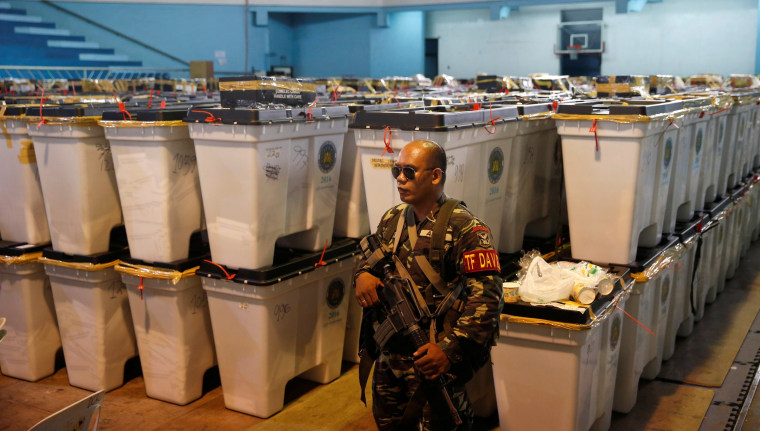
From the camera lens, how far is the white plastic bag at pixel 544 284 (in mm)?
2908

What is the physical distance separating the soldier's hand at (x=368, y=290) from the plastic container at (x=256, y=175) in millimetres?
1087

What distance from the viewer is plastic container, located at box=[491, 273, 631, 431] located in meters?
2.82

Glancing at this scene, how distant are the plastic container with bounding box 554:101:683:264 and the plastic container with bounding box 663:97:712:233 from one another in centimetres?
53

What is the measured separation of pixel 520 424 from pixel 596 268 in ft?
2.50

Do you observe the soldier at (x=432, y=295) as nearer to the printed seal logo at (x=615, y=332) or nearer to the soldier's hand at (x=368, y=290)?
the soldier's hand at (x=368, y=290)

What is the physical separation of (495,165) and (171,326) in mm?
1860

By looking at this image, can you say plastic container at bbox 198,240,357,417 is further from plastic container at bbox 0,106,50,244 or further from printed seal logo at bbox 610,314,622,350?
printed seal logo at bbox 610,314,622,350

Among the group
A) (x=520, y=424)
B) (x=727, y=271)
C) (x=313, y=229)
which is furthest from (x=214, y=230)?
(x=727, y=271)

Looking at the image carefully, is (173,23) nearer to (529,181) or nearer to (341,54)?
(341,54)

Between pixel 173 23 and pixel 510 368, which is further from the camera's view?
pixel 173 23

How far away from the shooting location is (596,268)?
125 inches

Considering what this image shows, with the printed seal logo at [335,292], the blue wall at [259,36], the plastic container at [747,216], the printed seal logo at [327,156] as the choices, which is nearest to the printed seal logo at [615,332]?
the printed seal logo at [335,292]

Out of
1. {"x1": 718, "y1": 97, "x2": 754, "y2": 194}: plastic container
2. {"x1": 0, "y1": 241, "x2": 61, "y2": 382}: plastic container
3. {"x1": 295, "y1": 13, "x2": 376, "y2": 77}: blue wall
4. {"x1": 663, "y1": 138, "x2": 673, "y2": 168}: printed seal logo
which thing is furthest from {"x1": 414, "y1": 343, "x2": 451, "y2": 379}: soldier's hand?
{"x1": 295, "y1": 13, "x2": 376, "y2": 77}: blue wall

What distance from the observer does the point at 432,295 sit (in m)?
2.38
